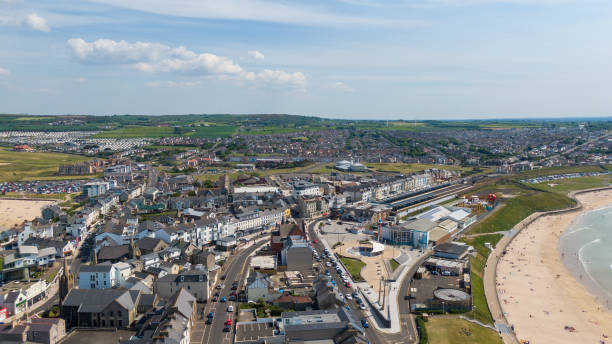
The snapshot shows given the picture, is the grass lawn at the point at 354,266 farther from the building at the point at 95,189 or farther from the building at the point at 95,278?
the building at the point at 95,189

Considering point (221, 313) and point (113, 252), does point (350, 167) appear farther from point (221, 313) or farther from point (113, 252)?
point (221, 313)

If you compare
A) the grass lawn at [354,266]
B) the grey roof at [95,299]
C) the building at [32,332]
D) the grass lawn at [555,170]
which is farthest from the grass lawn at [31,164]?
the grass lawn at [555,170]

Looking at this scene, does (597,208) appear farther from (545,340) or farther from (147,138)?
(147,138)

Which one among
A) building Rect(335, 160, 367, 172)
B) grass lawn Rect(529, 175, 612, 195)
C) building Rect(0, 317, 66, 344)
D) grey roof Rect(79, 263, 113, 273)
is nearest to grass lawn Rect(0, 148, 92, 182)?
building Rect(335, 160, 367, 172)

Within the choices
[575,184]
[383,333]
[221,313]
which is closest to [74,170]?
[221,313]

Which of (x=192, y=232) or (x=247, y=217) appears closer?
(x=192, y=232)

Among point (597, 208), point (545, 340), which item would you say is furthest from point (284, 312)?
point (597, 208)

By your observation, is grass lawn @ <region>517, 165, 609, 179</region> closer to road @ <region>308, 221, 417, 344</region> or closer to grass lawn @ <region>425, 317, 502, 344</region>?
grass lawn @ <region>425, 317, 502, 344</region>

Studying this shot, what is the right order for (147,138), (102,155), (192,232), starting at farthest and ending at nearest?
(147,138) < (102,155) < (192,232)
